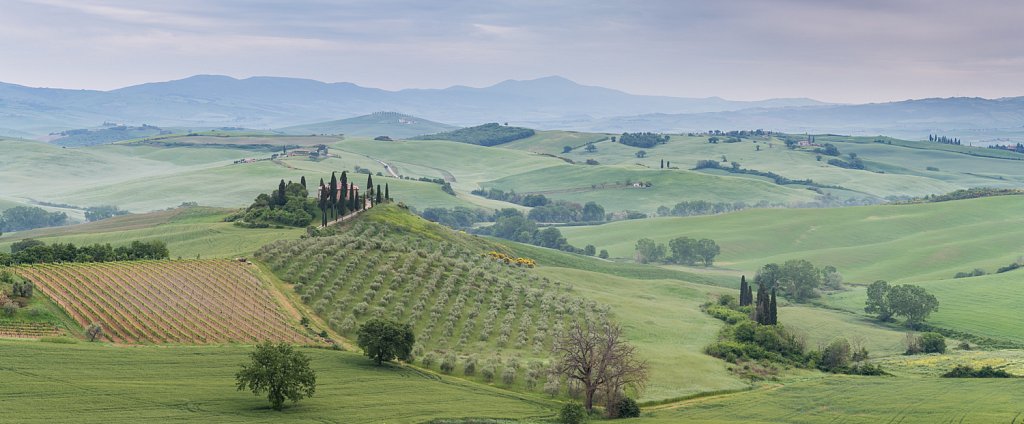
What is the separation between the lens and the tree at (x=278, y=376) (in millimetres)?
66250

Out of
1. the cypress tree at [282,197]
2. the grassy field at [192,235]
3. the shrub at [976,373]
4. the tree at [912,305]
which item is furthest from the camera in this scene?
the cypress tree at [282,197]

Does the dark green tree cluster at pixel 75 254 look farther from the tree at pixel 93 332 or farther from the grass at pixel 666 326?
the grass at pixel 666 326

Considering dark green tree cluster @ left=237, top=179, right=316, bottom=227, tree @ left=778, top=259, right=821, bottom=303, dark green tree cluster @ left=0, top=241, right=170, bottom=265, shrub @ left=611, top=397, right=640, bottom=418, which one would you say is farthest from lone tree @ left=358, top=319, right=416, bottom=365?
tree @ left=778, top=259, right=821, bottom=303

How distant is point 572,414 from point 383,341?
59.8 feet

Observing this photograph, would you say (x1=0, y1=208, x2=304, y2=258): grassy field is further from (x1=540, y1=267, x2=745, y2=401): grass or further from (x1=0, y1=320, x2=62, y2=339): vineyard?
(x1=0, y1=320, x2=62, y2=339): vineyard

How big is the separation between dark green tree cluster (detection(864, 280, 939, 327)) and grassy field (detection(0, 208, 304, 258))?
8238 cm

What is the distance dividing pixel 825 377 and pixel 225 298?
5646 cm

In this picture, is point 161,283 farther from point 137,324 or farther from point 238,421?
point 238,421

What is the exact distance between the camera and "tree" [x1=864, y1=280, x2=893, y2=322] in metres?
147

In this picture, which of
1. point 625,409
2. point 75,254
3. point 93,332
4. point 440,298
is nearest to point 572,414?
point 625,409

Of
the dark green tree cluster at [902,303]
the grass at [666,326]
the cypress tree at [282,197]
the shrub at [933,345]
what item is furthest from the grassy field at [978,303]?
the cypress tree at [282,197]

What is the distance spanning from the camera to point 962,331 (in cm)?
13775

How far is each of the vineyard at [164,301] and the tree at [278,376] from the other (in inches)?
645

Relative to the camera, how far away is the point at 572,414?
7156 centimetres
